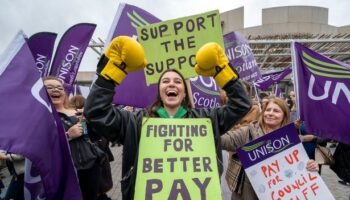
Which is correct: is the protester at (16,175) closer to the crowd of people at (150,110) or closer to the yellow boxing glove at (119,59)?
the crowd of people at (150,110)

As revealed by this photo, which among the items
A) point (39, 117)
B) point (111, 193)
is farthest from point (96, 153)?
point (111, 193)

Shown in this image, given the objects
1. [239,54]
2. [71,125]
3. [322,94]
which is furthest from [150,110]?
[239,54]

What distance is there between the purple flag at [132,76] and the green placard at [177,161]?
1.74 metres

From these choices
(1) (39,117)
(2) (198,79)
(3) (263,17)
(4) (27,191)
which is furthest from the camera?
(3) (263,17)

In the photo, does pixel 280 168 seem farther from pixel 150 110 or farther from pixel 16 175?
pixel 16 175

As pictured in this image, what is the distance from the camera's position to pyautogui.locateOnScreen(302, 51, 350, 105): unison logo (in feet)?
11.0

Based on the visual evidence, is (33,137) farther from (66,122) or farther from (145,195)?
(66,122)

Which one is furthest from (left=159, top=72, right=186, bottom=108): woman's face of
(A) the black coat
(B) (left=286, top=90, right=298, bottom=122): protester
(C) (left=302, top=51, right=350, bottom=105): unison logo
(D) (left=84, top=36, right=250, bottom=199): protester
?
(B) (left=286, top=90, right=298, bottom=122): protester

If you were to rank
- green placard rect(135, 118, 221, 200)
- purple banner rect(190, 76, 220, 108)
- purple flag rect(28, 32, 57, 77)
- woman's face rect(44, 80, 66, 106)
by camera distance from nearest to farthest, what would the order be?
1. green placard rect(135, 118, 221, 200)
2. woman's face rect(44, 80, 66, 106)
3. purple flag rect(28, 32, 57, 77)
4. purple banner rect(190, 76, 220, 108)

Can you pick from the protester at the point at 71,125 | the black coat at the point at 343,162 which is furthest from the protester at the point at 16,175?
the black coat at the point at 343,162

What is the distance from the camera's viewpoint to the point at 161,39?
3438 mm

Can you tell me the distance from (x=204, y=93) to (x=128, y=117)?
8.80 ft

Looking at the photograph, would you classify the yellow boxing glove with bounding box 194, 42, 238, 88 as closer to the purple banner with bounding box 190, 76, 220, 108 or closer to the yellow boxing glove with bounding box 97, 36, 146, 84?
the yellow boxing glove with bounding box 97, 36, 146, 84

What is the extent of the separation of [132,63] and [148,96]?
1.84 m
